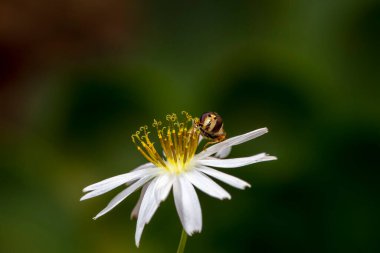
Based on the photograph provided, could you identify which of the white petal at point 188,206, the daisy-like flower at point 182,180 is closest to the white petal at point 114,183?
the daisy-like flower at point 182,180

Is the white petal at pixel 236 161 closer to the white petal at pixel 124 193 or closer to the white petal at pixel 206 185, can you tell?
the white petal at pixel 206 185

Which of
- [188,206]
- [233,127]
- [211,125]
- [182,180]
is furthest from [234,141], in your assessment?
[233,127]

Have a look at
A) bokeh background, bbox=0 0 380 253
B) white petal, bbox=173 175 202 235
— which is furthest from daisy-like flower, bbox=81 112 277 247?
bokeh background, bbox=0 0 380 253

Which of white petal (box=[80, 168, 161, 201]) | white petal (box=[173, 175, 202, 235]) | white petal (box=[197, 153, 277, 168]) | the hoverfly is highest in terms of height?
the hoverfly

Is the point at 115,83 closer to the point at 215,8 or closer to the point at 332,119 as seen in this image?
the point at 215,8

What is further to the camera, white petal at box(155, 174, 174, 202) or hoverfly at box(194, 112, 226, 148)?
hoverfly at box(194, 112, 226, 148)

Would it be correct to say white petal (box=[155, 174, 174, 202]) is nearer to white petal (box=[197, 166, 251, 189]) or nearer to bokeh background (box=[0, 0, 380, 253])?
white petal (box=[197, 166, 251, 189])

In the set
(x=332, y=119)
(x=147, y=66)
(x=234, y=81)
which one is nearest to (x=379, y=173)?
(x=332, y=119)

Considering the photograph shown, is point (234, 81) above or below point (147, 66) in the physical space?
below
